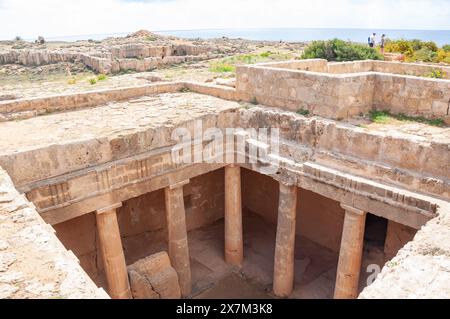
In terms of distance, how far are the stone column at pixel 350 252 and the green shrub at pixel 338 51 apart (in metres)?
11.2

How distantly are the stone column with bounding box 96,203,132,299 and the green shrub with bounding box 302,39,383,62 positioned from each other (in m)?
12.7

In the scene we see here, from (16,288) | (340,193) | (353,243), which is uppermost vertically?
(16,288)

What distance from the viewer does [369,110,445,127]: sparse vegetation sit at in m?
7.72

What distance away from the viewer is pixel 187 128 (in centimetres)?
849

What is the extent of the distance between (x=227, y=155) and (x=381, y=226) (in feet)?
16.1

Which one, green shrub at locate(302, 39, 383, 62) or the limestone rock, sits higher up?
green shrub at locate(302, 39, 383, 62)

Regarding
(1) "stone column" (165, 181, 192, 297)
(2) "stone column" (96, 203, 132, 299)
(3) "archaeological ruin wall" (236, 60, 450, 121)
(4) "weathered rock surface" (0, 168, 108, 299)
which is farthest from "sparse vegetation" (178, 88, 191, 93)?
(4) "weathered rock surface" (0, 168, 108, 299)

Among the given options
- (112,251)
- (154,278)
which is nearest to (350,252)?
(154,278)

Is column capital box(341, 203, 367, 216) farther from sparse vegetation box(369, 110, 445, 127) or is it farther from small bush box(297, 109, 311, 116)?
small bush box(297, 109, 311, 116)

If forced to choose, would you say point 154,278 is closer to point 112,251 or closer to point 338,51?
point 112,251

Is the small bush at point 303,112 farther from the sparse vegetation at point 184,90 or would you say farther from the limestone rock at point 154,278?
the limestone rock at point 154,278

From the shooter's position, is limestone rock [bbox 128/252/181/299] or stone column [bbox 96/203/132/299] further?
limestone rock [bbox 128/252/181/299]

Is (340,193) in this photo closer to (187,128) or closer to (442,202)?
(442,202)
